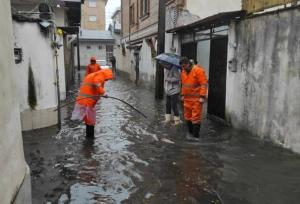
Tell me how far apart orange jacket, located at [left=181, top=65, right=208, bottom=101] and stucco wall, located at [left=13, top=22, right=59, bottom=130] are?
10.4ft

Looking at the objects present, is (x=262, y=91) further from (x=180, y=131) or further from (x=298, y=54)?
(x=180, y=131)

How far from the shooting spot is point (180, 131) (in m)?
8.48

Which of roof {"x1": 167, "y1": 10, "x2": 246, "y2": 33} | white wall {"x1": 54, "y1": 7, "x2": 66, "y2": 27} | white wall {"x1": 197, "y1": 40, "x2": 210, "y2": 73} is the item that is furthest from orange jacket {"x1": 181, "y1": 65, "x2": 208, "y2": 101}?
white wall {"x1": 54, "y1": 7, "x2": 66, "y2": 27}

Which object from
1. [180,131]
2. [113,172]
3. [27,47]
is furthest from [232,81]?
[27,47]

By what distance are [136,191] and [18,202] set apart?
1.83 m

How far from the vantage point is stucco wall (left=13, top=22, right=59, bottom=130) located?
7863 mm

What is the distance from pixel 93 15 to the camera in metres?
64.8

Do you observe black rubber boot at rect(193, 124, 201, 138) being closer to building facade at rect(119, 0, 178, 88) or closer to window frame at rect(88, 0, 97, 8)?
building facade at rect(119, 0, 178, 88)

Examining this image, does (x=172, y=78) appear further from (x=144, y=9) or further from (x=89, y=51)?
(x=89, y=51)

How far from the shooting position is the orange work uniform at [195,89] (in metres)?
7.37

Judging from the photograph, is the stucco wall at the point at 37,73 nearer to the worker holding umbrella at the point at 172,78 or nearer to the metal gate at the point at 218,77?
the worker holding umbrella at the point at 172,78

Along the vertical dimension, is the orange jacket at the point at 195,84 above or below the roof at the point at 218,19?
below

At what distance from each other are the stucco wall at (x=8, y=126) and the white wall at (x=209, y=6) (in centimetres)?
1046

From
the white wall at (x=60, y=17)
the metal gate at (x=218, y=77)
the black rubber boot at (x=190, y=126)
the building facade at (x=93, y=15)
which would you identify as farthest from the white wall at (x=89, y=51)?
the black rubber boot at (x=190, y=126)
